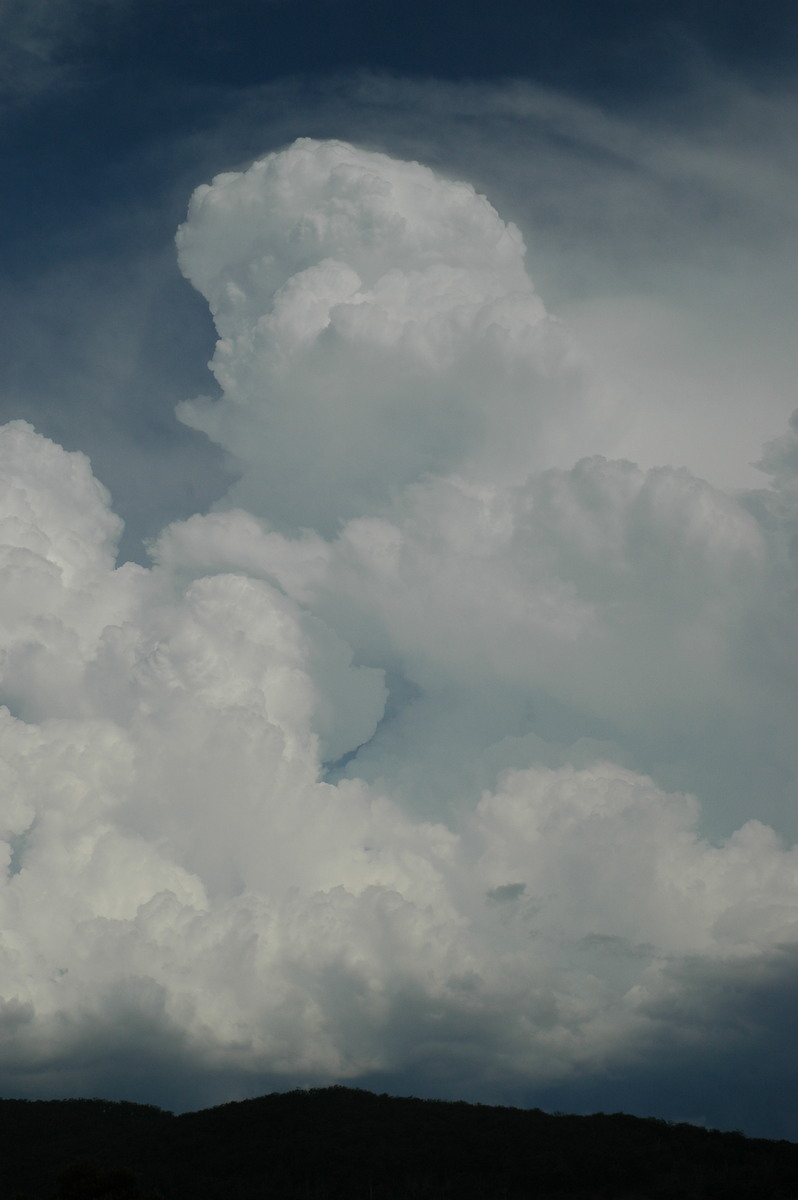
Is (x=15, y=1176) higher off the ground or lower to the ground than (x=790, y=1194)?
lower

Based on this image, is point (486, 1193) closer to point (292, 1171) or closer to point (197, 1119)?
point (292, 1171)

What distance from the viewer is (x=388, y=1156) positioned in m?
108

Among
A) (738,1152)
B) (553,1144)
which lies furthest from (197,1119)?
(738,1152)

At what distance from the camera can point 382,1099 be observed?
5290 inches

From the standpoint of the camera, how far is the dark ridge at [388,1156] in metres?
94.8

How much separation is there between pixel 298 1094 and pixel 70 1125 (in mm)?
36968

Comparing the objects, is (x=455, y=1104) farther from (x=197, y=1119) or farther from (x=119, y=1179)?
(x=119, y=1179)

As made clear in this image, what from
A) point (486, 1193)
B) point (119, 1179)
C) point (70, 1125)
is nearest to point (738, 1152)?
point (486, 1193)

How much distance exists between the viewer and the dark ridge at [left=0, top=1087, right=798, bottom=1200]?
94812 millimetres

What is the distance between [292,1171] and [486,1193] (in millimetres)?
23560

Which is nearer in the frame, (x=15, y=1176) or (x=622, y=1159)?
(x=622, y=1159)

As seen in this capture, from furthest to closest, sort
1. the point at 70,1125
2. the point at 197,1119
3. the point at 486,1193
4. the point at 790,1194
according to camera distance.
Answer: the point at 70,1125, the point at 197,1119, the point at 486,1193, the point at 790,1194

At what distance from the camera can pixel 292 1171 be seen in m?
105

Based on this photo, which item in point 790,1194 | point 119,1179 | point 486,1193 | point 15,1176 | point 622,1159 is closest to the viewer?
point 119,1179
